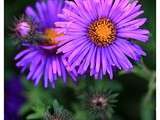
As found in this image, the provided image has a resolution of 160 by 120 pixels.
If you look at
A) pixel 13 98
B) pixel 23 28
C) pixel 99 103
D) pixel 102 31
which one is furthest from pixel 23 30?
pixel 13 98

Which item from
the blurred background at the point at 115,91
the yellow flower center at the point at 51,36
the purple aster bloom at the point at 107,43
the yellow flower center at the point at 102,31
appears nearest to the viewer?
the purple aster bloom at the point at 107,43

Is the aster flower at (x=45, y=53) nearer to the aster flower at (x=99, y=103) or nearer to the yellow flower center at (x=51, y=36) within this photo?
the yellow flower center at (x=51, y=36)

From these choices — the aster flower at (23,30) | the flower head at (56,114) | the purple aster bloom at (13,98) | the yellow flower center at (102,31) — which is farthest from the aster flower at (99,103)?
the purple aster bloom at (13,98)

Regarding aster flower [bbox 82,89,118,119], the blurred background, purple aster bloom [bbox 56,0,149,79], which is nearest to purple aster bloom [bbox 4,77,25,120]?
the blurred background

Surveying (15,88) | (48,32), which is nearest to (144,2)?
(48,32)

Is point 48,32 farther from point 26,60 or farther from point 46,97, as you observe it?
point 46,97

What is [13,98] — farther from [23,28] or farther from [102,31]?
[102,31]
